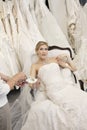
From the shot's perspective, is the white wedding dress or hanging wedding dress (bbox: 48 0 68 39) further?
hanging wedding dress (bbox: 48 0 68 39)

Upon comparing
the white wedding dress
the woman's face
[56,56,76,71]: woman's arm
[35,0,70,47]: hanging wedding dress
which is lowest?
the white wedding dress

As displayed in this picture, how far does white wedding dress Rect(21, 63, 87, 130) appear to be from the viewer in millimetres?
2230

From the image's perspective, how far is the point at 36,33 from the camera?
140 inches

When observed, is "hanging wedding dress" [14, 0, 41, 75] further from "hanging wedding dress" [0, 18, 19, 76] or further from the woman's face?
the woman's face

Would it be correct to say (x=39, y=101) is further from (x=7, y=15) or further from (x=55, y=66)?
(x=7, y=15)

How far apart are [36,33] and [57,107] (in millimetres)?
1453

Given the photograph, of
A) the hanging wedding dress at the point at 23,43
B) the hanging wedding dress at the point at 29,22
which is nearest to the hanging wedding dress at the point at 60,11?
the hanging wedding dress at the point at 29,22

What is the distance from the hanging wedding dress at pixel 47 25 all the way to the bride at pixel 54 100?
681 millimetres

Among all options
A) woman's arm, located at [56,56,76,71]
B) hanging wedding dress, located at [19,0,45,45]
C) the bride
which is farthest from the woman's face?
hanging wedding dress, located at [19,0,45,45]

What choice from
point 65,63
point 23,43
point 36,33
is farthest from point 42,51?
point 36,33

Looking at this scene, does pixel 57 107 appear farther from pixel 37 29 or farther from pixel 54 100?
pixel 37 29

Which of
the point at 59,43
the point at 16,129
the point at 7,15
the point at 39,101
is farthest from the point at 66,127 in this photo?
the point at 7,15

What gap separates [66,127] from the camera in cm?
223

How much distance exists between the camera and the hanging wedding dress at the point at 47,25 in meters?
3.66
